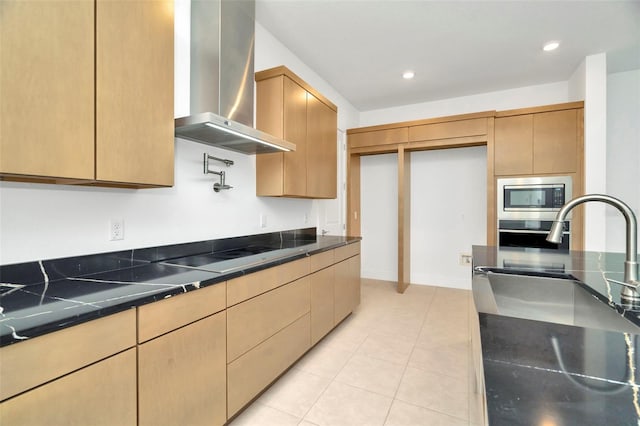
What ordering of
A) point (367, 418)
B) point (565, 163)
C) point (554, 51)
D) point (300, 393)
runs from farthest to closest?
point (565, 163) < point (554, 51) < point (300, 393) < point (367, 418)

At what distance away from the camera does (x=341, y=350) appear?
2.49 m

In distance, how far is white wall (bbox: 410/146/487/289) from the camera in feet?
13.8

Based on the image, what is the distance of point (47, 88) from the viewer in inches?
41.9

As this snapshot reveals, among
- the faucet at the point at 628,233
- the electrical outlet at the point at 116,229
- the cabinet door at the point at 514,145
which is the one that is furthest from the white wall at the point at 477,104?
the electrical outlet at the point at 116,229

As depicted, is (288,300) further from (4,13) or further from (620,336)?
(4,13)

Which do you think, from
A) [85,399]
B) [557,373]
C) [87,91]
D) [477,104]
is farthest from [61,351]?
[477,104]

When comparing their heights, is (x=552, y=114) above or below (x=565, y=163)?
above

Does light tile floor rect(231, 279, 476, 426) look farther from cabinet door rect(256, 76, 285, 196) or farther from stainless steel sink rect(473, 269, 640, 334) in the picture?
cabinet door rect(256, 76, 285, 196)

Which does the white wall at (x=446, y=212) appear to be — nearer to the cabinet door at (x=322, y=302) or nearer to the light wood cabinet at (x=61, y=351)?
the cabinet door at (x=322, y=302)

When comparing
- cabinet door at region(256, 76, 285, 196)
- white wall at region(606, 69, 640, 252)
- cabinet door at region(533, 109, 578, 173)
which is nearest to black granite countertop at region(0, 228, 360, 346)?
cabinet door at region(256, 76, 285, 196)

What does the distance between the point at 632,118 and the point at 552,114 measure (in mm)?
933

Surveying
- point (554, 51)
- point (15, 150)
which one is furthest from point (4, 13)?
point (554, 51)

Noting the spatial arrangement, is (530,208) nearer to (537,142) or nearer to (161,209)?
(537,142)

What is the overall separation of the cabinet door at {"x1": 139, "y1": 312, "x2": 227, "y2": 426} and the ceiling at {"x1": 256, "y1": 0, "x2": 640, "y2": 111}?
249 centimetres
